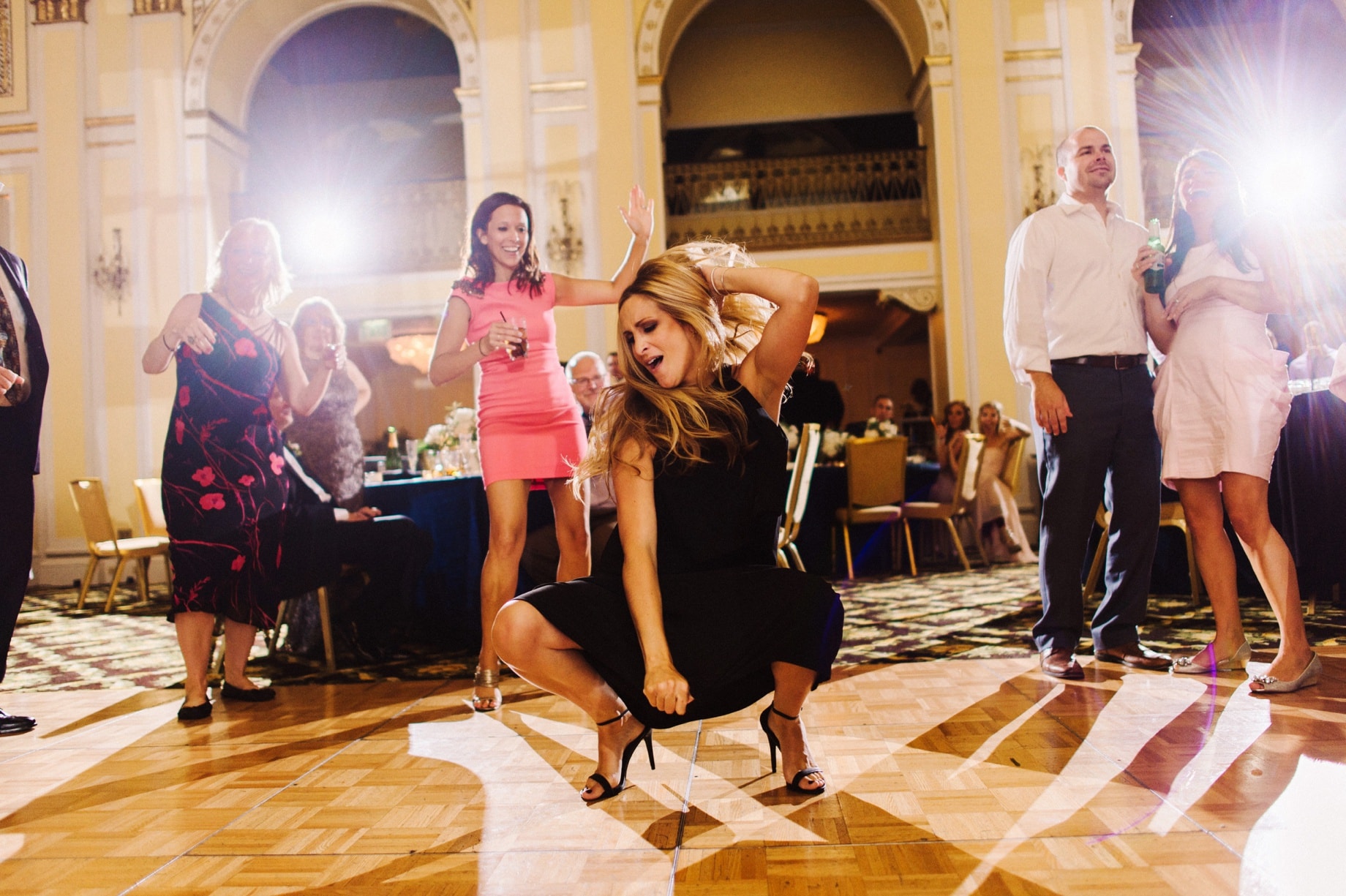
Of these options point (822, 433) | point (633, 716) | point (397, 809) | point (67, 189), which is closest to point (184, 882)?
point (397, 809)

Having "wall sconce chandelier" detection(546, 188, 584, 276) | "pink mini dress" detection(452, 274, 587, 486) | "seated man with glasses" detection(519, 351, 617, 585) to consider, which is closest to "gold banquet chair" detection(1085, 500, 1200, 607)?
"seated man with glasses" detection(519, 351, 617, 585)

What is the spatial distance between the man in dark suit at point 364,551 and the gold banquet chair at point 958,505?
10.9 feet

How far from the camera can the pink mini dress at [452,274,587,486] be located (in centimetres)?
253

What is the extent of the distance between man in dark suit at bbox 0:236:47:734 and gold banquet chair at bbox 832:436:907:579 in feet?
13.4

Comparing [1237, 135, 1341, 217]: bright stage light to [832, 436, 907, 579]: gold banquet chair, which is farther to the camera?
[1237, 135, 1341, 217]: bright stage light

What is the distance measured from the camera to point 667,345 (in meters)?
1.64

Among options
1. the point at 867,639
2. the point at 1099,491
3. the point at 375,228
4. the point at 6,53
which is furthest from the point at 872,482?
the point at 6,53

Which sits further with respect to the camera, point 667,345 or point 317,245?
point 317,245

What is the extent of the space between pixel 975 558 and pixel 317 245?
7.04 meters

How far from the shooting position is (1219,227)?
2475mm

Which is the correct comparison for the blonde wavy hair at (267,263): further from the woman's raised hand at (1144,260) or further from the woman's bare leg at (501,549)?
the woman's raised hand at (1144,260)

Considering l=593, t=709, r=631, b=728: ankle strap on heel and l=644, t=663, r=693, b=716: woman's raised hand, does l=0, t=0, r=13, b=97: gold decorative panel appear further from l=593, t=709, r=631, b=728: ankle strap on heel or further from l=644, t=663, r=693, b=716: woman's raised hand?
l=644, t=663, r=693, b=716: woman's raised hand

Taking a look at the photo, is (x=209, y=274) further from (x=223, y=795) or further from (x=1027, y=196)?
(x=1027, y=196)

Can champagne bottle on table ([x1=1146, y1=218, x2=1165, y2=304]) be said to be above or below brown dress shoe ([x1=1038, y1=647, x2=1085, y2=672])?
above
